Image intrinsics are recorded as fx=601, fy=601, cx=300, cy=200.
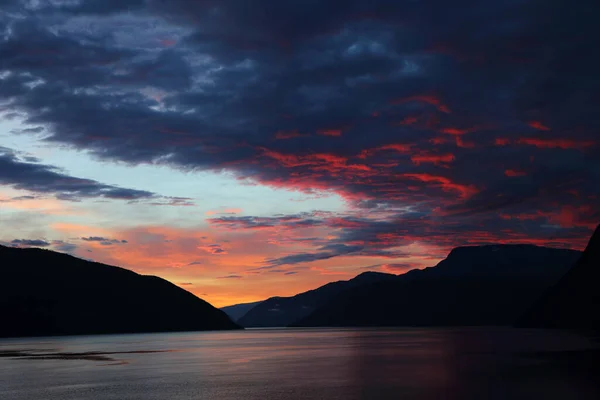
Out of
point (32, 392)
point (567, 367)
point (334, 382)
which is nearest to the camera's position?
point (32, 392)

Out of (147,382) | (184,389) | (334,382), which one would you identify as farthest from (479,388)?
(147,382)

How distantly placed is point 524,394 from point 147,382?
142 feet

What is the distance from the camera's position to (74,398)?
58625 mm

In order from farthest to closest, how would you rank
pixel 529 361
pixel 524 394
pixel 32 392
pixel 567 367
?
pixel 529 361 → pixel 567 367 → pixel 32 392 → pixel 524 394

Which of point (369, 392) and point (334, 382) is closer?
point (369, 392)

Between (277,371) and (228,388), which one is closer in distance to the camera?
(228,388)

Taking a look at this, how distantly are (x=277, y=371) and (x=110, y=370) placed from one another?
26.2 meters

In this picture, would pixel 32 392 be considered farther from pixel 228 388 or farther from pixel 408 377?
pixel 408 377

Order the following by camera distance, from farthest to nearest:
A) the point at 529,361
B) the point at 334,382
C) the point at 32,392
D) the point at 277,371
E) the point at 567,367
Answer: the point at 529,361, the point at 277,371, the point at 567,367, the point at 334,382, the point at 32,392

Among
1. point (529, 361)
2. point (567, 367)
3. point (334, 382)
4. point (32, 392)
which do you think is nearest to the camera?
point (32, 392)

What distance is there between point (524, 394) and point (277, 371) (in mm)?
41887

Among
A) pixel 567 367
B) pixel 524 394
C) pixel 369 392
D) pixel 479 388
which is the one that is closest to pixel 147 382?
pixel 369 392

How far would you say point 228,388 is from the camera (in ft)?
217

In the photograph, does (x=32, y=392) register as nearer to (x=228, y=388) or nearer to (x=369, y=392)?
(x=228, y=388)
